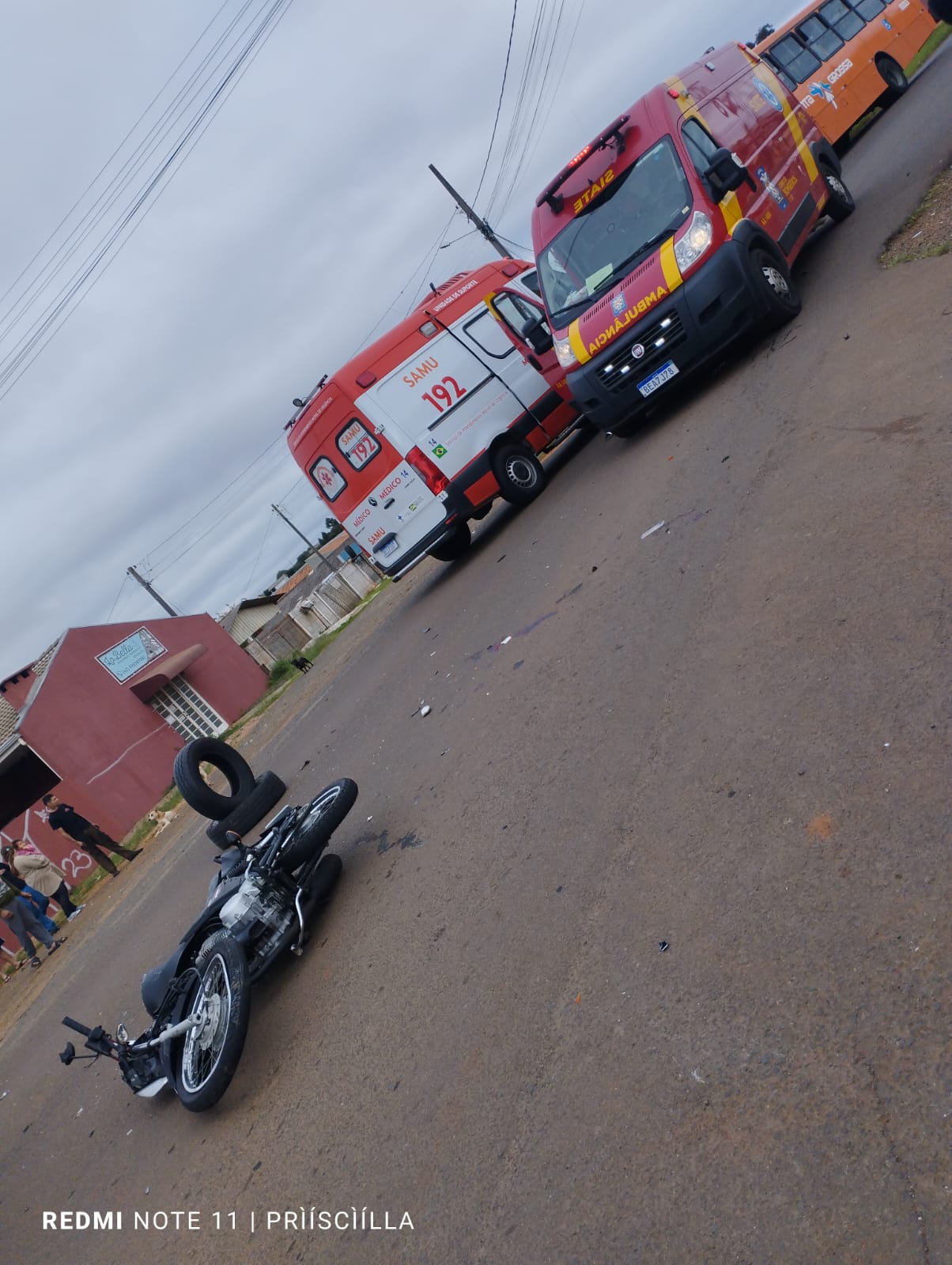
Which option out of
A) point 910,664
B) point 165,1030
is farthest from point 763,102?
point 165,1030

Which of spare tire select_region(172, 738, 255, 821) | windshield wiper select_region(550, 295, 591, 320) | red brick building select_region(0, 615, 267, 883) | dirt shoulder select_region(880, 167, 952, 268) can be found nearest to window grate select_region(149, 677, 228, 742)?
red brick building select_region(0, 615, 267, 883)

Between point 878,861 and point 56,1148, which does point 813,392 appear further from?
point 56,1148

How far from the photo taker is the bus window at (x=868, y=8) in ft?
57.2

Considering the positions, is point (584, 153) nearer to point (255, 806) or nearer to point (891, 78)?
point (255, 806)

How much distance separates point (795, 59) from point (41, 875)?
18069 mm

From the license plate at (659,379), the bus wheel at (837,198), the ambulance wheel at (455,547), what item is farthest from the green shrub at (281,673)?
the bus wheel at (837,198)

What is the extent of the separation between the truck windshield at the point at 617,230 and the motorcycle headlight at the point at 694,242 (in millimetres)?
232

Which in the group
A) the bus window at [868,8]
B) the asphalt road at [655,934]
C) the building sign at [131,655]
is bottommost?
the asphalt road at [655,934]

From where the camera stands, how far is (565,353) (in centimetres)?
1020

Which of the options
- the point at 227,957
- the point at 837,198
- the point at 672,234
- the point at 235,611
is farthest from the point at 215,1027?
the point at 235,611

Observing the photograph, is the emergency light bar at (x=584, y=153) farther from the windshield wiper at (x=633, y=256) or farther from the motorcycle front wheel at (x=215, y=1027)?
the motorcycle front wheel at (x=215, y=1027)

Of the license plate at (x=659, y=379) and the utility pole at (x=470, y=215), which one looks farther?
the utility pole at (x=470, y=215)

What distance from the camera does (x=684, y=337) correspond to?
29.9ft

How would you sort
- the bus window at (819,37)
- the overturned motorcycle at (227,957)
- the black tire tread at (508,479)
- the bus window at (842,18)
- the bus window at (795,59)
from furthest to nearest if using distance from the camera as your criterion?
the bus window at (842,18)
the bus window at (819,37)
the bus window at (795,59)
the black tire tread at (508,479)
the overturned motorcycle at (227,957)
